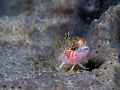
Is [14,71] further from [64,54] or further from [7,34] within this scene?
[7,34]

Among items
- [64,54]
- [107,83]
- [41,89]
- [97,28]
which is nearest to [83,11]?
[97,28]

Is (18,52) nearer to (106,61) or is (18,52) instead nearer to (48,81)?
(48,81)

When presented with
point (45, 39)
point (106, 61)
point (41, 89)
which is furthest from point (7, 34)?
point (106, 61)

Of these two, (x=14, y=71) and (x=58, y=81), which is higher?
(x=14, y=71)

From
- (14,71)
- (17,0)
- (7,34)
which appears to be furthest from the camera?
(17,0)

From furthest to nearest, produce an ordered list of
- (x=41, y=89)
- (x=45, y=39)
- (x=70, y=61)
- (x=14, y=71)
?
(x=45, y=39)
(x=70, y=61)
(x=14, y=71)
(x=41, y=89)

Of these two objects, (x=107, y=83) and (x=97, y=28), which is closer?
(x=107, y=83)

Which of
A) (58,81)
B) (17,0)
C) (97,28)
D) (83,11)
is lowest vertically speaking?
(58,81)
